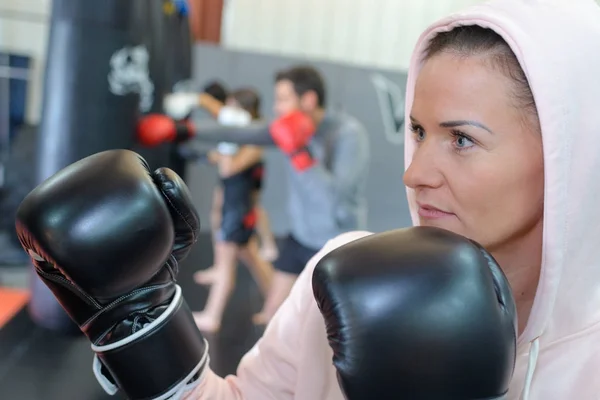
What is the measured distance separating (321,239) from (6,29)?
133 inches

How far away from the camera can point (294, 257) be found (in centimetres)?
A: 206

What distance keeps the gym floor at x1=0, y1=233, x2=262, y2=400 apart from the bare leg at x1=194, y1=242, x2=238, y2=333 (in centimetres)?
5

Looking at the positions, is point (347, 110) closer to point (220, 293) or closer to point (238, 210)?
point (238, 210)

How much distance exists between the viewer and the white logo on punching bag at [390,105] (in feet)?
14.8

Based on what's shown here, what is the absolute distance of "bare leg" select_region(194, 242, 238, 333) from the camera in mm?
2121

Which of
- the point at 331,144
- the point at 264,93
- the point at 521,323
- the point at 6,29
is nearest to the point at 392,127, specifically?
the point at 264,93

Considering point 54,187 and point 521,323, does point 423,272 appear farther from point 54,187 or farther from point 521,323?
point 54,187

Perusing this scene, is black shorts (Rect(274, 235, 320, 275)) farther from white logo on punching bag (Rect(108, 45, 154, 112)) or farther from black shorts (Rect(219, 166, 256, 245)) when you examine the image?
white logo on punching bag (Rect(108, 45, 154, 112))

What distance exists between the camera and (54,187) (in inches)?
23.4

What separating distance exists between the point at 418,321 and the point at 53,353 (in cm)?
158

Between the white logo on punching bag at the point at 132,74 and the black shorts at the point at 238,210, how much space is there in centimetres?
59

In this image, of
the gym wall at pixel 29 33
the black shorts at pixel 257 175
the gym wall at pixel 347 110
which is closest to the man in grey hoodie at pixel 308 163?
the black shorts at pixel 257 175

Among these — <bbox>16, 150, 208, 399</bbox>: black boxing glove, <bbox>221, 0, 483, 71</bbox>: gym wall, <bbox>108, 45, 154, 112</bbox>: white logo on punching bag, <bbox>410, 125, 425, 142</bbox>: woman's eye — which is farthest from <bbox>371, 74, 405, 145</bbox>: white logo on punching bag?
<bbox>16, 150, 208, 399</bbox>: black boxing glove

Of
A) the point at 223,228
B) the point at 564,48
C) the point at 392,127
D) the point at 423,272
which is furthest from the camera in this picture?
the point at 392,127
